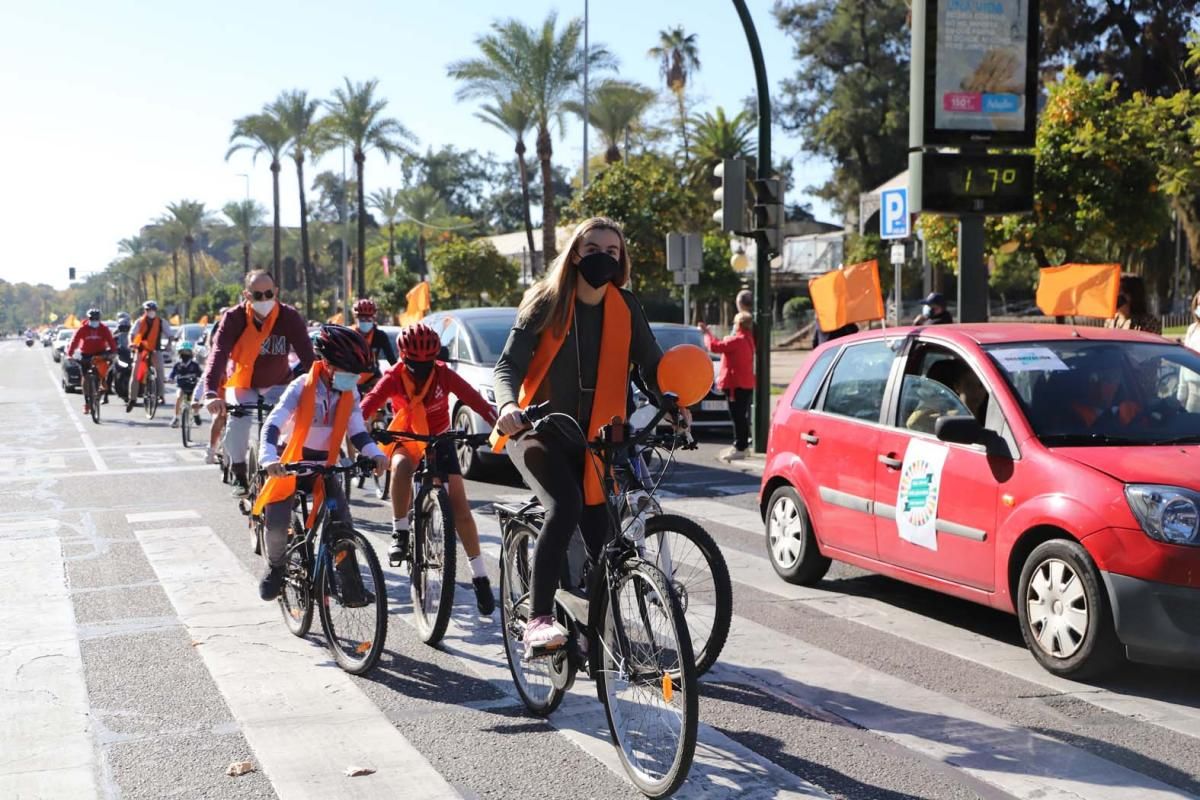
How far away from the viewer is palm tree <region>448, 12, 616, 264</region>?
39.7 m

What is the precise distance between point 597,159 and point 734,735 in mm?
54722

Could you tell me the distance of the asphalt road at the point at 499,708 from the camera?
4629 millimetres

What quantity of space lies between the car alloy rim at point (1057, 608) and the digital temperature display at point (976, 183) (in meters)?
6.55

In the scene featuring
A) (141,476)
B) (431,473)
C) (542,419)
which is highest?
(542,419)

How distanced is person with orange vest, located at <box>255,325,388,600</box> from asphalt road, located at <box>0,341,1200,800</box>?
1.84 feet

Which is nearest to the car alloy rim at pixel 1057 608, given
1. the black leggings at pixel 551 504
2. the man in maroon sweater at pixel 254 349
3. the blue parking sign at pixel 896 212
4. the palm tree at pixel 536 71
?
the black leggings at pixel 551 504

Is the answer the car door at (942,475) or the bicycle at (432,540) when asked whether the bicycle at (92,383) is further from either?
the car door at (942,475)

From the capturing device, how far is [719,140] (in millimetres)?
57719

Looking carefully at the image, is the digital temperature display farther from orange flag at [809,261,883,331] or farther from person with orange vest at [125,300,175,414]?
person with orange vest at [125,300,175,414]

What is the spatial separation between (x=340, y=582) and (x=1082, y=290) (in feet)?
30.3

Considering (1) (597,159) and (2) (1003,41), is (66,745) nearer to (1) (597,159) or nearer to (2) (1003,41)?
(2) (1003,41)

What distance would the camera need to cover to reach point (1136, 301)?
11.8m

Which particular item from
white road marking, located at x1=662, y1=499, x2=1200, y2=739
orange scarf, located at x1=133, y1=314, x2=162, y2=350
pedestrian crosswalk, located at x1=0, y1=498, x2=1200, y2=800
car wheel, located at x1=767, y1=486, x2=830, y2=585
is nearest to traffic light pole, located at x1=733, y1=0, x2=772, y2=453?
white road marking, located at x1=662, y1=499, x2=1200, y2=739

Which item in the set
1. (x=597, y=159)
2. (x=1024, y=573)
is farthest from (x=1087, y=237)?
(x=597, y=159)
